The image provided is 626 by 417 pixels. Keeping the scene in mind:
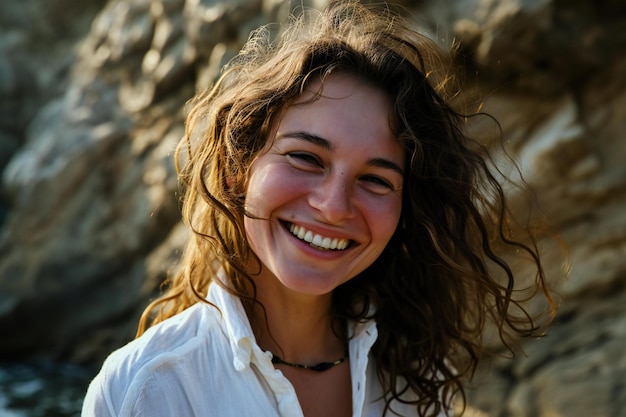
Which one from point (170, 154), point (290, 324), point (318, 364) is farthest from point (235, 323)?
point (170, 154)

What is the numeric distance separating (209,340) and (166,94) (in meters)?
4.07

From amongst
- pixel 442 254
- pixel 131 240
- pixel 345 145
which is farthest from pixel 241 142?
pixel 131 240

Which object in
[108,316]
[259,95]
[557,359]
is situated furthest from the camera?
[108,316]

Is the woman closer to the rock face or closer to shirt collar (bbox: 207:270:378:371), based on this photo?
shirt collar (bbox: 207:270:378:371)

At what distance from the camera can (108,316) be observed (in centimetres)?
548

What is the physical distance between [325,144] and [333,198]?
0.14 meters

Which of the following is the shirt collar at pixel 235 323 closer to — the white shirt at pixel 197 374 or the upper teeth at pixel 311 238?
the white shirt at pixel 197 374

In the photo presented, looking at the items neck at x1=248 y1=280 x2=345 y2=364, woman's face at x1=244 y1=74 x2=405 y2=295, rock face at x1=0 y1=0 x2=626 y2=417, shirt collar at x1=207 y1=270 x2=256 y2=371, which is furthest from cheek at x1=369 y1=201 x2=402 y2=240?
rock face at x1=0 y1=0 x2=626 y2=417

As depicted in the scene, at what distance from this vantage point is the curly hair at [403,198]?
222 centimetres

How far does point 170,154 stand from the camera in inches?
151

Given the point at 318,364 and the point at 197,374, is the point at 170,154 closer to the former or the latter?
the point at 318,364

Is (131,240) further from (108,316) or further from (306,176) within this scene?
(306,176)

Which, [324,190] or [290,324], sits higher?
[324,190]

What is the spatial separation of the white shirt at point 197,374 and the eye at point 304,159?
0.42 m
